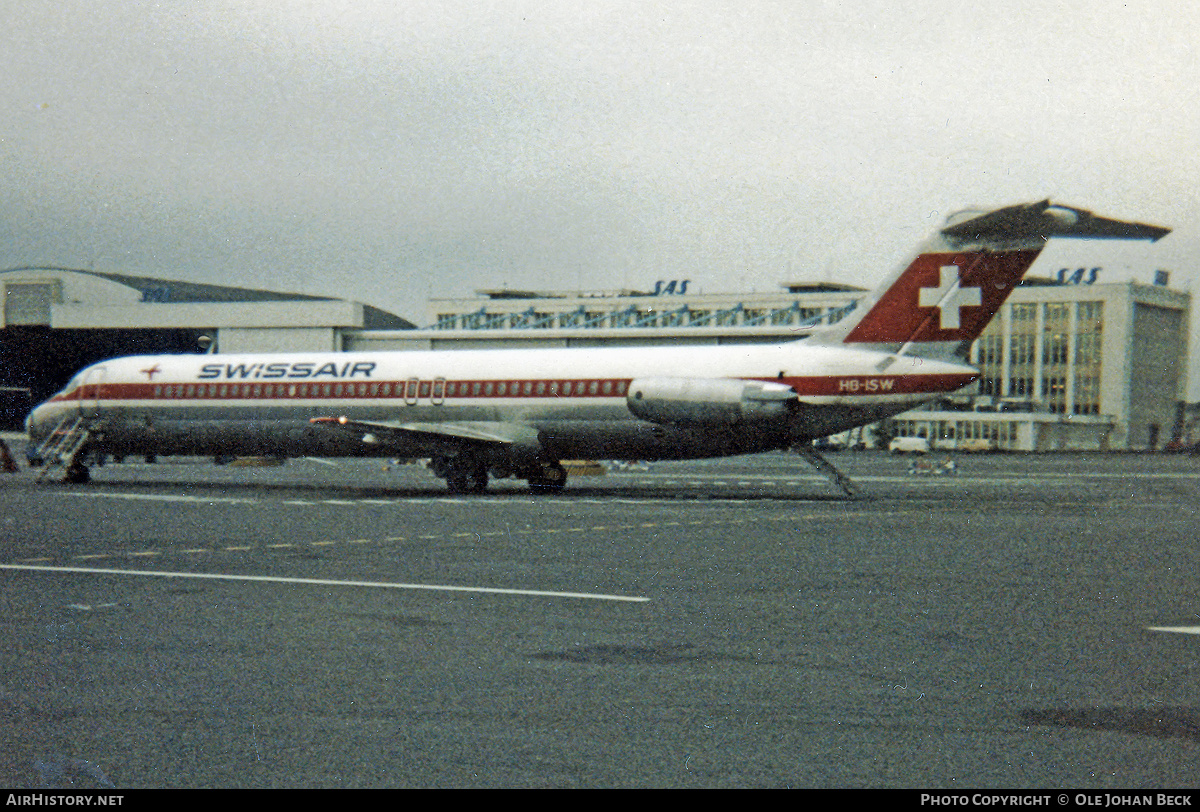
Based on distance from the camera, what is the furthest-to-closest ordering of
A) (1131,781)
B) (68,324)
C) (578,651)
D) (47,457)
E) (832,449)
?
(832,449) < (68,324) < (47,457) < (578,651) < (1131,781)

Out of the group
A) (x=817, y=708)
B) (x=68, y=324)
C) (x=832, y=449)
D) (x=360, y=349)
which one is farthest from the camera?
(x=832, y=449)

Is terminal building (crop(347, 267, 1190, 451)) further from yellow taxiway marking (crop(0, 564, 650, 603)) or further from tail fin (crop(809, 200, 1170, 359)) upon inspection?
yellow taxiway marking (crop(0, 564, 650, 603))

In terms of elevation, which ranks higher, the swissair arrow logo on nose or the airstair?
the swissair arrow logo on nose

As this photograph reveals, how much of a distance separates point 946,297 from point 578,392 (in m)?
9.75

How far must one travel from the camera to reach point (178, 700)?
296 inches

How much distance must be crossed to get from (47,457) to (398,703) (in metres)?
33.8

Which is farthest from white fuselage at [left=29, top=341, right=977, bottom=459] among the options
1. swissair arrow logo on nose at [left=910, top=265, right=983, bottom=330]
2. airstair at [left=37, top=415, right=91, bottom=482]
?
swissair arrow logo on nose at [left=910, top=265, right=983, bottom=330]

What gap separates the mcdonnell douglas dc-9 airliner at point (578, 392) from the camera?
28.2 meters

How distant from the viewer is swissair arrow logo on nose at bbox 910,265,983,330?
92.5 ft

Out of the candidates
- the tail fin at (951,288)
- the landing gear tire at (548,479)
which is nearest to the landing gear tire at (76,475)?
the landing gear tire at (548,479)

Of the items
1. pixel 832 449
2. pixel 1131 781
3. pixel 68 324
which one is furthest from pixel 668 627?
pixel 832 449

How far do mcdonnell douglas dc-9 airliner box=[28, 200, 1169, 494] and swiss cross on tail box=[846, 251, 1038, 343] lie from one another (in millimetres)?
34

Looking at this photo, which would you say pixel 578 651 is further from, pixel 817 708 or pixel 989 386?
pixel 989 386

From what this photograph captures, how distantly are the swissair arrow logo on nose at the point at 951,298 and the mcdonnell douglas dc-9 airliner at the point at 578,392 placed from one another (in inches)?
1.0
